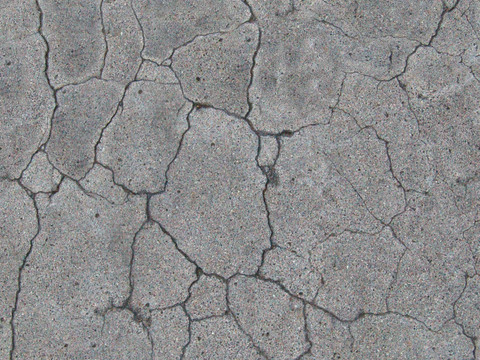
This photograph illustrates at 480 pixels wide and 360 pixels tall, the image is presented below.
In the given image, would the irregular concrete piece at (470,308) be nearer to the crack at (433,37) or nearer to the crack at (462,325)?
the crack at (462,325)

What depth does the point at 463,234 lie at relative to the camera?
106 inches

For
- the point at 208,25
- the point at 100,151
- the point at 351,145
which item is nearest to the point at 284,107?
the point at 351,145

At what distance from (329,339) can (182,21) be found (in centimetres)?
213

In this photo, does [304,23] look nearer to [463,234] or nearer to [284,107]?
[284,107]

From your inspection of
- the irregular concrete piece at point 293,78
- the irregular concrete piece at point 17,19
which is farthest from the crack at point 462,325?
the irregular concrete piece at point 17,19

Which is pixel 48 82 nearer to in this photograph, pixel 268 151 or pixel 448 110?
pixel 268 151

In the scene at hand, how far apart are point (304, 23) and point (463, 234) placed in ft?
5.24

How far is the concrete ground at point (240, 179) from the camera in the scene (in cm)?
269

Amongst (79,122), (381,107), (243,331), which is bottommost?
(243,331)

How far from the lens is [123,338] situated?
2.71 m

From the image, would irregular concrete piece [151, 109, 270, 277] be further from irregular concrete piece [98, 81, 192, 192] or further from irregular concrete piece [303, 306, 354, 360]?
irregular concrete piece [303, 306, 354, 360]

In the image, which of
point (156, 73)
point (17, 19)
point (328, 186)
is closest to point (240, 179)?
point (328, 186)

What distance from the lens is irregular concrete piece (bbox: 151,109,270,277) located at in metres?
2.74

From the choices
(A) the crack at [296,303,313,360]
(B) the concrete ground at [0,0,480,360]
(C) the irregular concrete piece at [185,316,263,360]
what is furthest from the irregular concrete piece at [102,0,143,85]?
(A) the crack at [296,303,313,360]
